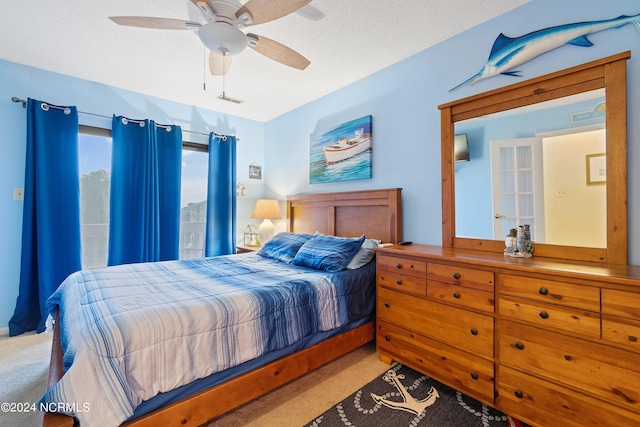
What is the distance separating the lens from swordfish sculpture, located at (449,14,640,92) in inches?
67.0

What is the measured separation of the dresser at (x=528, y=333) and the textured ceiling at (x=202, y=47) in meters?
1.73

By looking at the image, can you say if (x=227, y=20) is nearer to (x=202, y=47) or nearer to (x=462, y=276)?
(x=202, y=47)

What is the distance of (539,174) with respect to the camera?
6.24 ft

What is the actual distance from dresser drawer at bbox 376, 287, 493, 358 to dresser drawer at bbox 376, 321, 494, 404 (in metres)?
0.05

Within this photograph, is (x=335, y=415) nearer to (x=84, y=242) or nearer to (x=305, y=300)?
(x=305, y=300)

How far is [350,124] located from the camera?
3.17 metres

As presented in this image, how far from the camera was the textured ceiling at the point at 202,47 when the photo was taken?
201 centimetres

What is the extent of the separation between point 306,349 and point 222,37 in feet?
6.54

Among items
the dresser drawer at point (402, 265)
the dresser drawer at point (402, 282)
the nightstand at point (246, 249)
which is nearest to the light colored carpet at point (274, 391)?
the dresser drawer at point (402, 282)

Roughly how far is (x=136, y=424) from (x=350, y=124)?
2927mm

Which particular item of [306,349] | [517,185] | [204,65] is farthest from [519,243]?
[204,65]

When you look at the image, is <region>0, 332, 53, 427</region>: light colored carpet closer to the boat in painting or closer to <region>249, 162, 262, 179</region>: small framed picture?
<region>249, 162, 262, 179</region>: small framed picture

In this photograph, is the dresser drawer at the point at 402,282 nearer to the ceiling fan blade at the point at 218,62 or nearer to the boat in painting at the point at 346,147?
the boat in painting at the point at 346,147

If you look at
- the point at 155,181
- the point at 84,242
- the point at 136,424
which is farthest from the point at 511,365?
the point at 84,242
